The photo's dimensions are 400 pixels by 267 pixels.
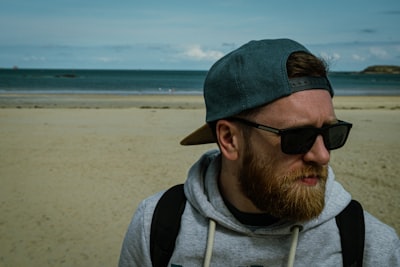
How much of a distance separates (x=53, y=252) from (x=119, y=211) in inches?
53.7

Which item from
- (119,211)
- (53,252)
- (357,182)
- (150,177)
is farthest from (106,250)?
(357,182)

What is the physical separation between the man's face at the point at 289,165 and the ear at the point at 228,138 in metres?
0.07

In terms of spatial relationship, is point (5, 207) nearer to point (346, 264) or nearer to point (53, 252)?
point (53, 252)

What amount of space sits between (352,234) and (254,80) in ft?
2.25

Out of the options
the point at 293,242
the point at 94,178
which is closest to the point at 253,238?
the point at 293,242

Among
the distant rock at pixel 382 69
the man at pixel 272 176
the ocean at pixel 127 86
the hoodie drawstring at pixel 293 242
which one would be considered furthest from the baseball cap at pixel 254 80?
the distant rock at pixel 382 69

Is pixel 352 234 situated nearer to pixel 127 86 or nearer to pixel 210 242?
pixel 210 242

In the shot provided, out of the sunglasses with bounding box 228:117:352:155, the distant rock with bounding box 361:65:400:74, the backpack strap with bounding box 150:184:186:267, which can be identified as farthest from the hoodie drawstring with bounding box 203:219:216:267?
the distant rock with bounding box 361:65:400:74

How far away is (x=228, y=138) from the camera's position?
5.50ft

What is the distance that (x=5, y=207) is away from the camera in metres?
6.26

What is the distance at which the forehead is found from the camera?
1472 mm

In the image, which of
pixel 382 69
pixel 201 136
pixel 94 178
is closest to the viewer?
pixel 201 136

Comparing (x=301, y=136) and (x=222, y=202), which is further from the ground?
(x=301, y=136)

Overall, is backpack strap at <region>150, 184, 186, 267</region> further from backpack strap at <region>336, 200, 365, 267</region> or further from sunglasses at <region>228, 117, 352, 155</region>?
backpack strap at <region>336, 200, 365, 267</region>
